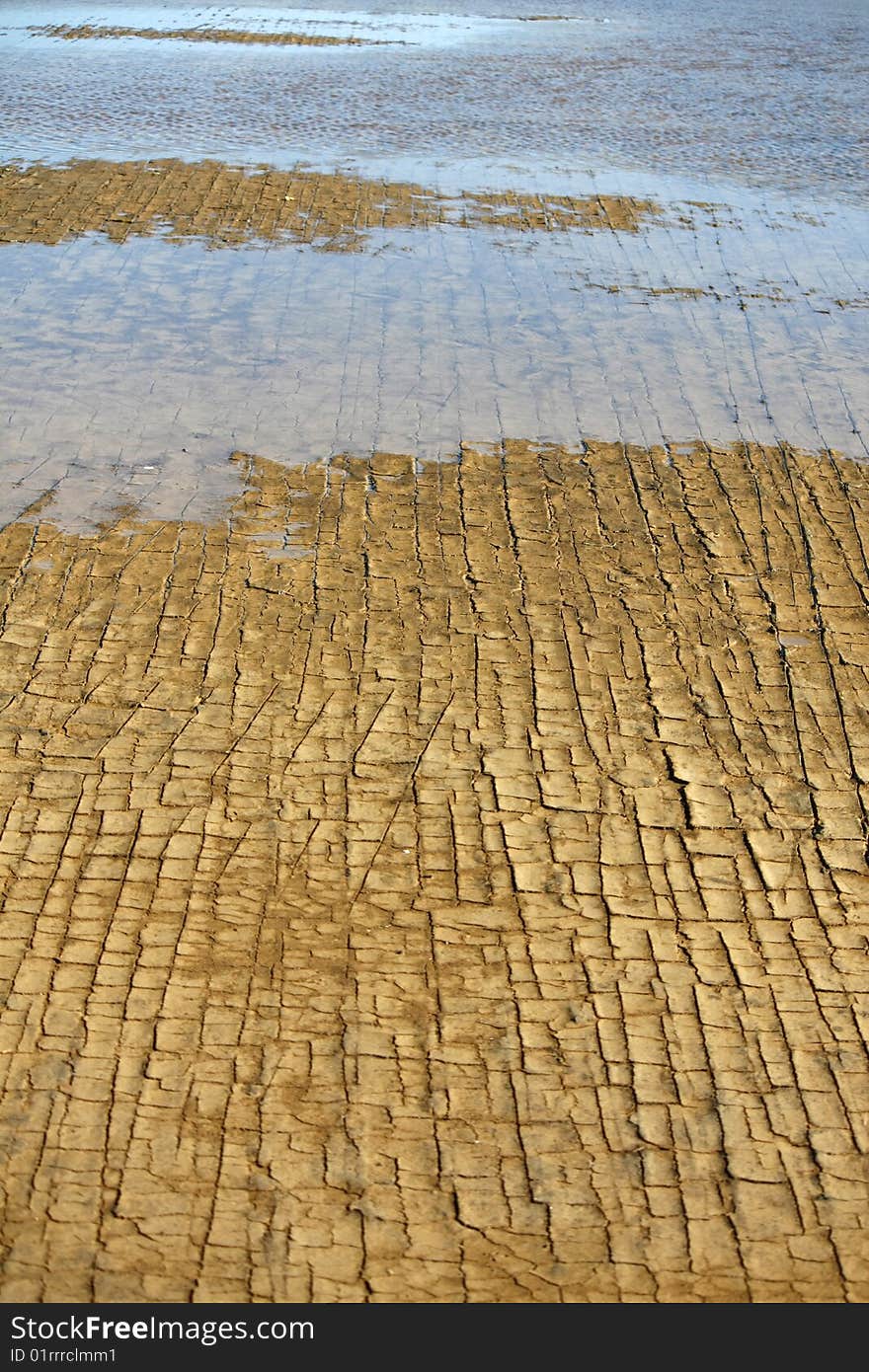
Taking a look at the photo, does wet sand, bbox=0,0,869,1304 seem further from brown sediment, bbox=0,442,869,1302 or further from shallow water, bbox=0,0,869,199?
shallow water, bbox=0,0,869,199

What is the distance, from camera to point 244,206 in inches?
409

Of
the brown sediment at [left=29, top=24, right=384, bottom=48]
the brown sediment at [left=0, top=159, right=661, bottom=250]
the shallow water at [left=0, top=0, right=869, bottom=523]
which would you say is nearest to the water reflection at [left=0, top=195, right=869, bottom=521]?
the shallow water at [left=0, top=0, right=869, bottom=523]

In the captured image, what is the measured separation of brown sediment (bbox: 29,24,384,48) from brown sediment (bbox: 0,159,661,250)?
5623 millimetres

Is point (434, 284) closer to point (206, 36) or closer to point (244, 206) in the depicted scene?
point (244, 206)

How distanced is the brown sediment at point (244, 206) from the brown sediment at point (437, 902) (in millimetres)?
4331

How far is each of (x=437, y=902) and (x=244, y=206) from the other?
298 inches

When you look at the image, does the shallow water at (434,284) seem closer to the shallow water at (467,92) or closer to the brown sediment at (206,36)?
the shallow water at (467,92)

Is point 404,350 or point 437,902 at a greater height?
point 404,350

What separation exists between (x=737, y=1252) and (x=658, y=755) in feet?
6.48

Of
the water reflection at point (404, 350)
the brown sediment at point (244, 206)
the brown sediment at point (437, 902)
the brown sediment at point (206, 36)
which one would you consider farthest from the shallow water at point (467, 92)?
the brown sediment at point (437, 902)

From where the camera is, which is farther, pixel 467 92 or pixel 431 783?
pixel 467 92

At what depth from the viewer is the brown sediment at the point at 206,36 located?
Result: 15.8 m

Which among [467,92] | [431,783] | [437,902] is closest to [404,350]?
[431,783]

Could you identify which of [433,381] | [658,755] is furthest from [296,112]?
[658,755]
